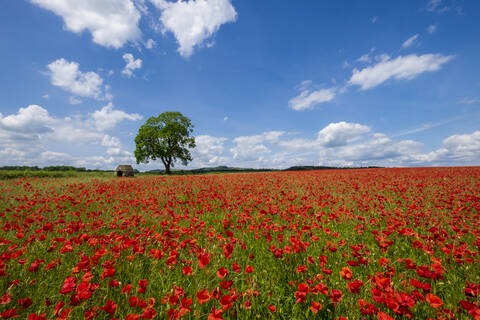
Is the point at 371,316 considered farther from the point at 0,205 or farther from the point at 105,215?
the point at 0,205

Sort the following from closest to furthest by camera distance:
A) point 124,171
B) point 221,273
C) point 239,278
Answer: point 221,273
point 239,278
point 124,171

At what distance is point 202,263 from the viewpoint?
78.8 inches

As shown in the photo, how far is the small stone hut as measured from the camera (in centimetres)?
2734

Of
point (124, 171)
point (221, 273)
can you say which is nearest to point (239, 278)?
point (221, 273)

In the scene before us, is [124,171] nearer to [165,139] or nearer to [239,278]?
[165,139]

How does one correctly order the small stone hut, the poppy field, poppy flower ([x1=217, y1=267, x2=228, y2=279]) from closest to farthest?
the poppy field → poppy flower ([x1=217, y1=267, x2=228, y2=279]) → the small stone hut

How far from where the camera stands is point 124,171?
27.6 meters

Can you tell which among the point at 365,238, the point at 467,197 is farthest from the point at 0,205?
the point at 467,197

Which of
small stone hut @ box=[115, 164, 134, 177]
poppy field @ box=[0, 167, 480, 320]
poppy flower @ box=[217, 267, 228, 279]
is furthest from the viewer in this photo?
small stone hut @ box=[115, 164, 134, 177]

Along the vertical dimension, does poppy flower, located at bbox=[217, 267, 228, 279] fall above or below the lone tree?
below

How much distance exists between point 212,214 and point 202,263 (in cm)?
391

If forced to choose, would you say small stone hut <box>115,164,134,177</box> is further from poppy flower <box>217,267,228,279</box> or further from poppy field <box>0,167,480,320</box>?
poppy flower <box>217,267,228,279</box>

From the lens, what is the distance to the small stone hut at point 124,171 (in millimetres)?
27344

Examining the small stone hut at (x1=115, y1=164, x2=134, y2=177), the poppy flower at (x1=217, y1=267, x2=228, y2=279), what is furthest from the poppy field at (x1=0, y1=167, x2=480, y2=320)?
the small stone hut at (x1=115, y1=164, x2=134, y2=177)
